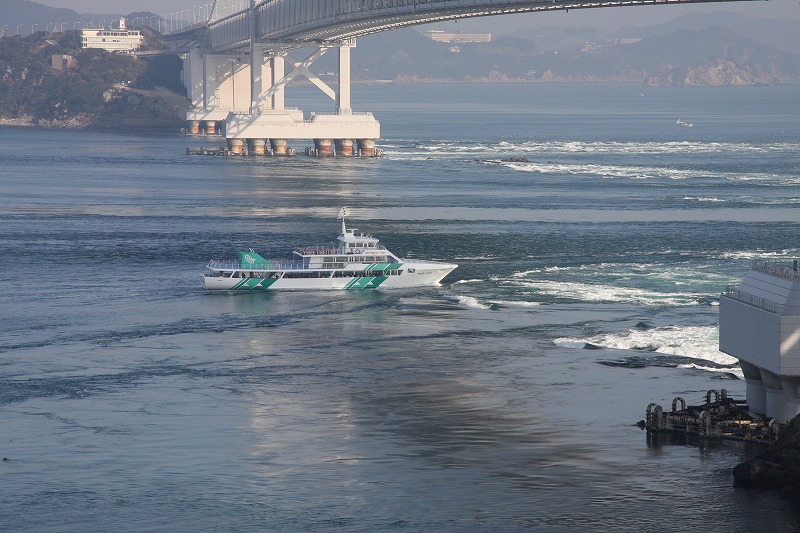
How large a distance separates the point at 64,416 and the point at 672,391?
18762 millimetres

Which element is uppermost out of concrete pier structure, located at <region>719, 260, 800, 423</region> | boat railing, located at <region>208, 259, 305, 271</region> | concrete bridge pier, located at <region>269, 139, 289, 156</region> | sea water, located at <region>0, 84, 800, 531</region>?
concrete bridge pier, located at <region>269, 139, 289, 156</region>

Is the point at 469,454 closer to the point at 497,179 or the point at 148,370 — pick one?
the point at 148,370

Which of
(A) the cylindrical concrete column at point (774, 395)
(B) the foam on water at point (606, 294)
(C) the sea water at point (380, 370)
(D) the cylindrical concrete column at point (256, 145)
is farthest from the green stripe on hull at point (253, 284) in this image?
(D) the cylindrical concrete column at point (256, 145)

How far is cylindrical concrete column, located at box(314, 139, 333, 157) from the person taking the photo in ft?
508

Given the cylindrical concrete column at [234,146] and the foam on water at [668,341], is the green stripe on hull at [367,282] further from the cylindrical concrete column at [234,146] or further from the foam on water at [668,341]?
the cylindrical concrete column at [234,146]

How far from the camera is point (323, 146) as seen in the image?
155 meters

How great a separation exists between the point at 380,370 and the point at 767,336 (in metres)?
15.4

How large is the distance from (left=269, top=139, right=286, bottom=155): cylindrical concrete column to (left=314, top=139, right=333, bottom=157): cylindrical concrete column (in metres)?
3.96

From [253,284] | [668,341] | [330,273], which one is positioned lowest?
[668,341]

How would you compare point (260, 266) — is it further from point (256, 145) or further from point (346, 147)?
point (256, 145)

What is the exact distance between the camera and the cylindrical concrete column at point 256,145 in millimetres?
156500

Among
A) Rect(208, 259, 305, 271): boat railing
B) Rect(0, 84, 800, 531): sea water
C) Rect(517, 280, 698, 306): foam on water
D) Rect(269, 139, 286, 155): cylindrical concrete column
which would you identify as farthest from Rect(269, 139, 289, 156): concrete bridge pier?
Rect(517, 280, 698, 306): foam on water

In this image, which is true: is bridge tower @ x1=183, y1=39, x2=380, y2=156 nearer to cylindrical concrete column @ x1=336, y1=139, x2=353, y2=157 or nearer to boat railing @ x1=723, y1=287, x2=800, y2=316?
cylindrical concrete column @ x1=336, y1=139, x2=353, y2=157

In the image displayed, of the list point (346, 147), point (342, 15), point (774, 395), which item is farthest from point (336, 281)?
point (346, 147)
